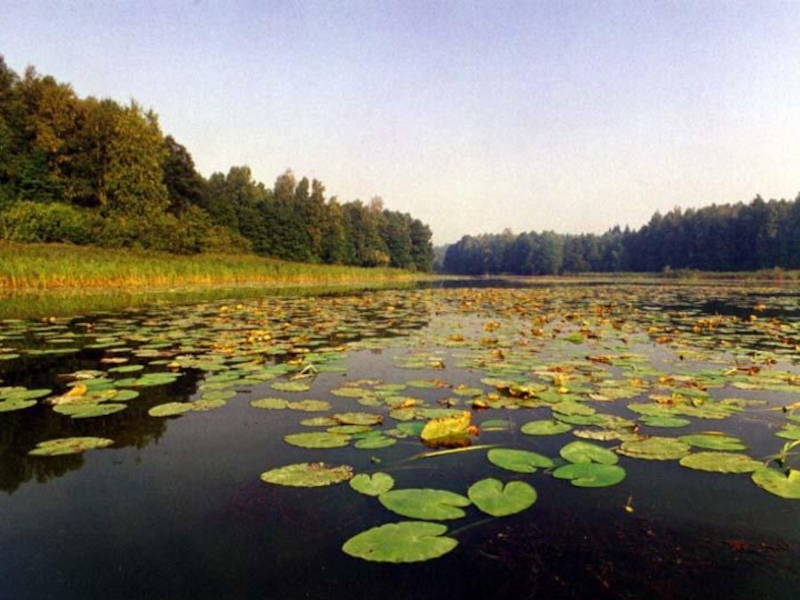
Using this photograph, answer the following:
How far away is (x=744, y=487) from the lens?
237cm

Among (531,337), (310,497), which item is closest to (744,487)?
(310,497)

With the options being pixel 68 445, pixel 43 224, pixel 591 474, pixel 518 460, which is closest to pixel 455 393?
pixel 518 460

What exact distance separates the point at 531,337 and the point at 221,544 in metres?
6.68

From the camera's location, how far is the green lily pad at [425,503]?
201 centimetres

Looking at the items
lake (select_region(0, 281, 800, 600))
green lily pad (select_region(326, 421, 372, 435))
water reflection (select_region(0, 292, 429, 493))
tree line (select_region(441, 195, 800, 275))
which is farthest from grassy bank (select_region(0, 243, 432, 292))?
tree line (select_region(441, 195, 800, 275))

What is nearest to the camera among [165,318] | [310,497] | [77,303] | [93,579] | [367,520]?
[93,579]

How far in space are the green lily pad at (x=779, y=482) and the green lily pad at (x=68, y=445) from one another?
3.80m

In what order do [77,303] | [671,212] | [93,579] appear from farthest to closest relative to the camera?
1. [671,212]
2. [77,303]
3. [93,579]

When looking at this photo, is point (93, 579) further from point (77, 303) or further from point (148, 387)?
point (77, 303)

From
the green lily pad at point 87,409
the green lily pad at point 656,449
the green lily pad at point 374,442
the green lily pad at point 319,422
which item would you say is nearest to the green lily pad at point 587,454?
the green lily pad at point 656,449

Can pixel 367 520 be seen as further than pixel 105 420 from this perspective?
No

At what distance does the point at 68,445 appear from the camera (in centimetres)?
280

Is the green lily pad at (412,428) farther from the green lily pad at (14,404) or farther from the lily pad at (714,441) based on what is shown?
the green lily pad at (14,404)

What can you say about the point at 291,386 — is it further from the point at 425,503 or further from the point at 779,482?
the point at 779,482
